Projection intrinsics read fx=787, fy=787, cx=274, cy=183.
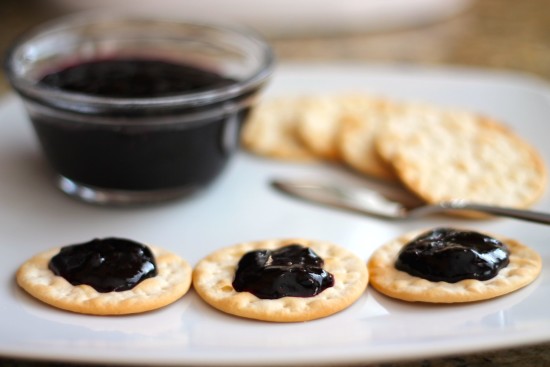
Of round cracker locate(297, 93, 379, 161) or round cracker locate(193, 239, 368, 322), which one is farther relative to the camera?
round cracker locate(297, 93, 379, 161)

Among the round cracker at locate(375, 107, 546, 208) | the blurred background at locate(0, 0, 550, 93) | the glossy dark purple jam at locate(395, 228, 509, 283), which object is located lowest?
the blurred background at locate(0, 0, 550, 93)

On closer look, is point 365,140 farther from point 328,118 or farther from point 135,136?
point 135,136

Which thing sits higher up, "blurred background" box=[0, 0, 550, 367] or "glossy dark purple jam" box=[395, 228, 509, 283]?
"glossy dark purple jam" box=[395, 228, 509, 283]

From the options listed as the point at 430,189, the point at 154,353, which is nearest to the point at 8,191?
the point at 154,353

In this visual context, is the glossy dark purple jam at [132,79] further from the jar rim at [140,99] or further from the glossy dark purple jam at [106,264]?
the glossy dark purple jam at [106,264]

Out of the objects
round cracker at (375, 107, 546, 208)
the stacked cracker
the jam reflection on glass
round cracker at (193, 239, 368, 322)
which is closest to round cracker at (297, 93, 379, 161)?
→ the stacked cracker

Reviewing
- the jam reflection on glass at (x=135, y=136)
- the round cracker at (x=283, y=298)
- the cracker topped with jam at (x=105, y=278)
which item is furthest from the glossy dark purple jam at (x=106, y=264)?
the jam reflection on glass at (x=135, y=136)

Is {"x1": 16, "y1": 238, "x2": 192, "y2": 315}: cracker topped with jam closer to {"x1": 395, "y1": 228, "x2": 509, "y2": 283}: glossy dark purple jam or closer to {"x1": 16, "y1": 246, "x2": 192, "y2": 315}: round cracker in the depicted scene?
{"x1": 16, "y1": 246, "x2": 192, "y2": 315}: round cracker

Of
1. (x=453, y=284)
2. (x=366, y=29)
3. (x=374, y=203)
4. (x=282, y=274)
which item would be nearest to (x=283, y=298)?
(x=282, y=274)
